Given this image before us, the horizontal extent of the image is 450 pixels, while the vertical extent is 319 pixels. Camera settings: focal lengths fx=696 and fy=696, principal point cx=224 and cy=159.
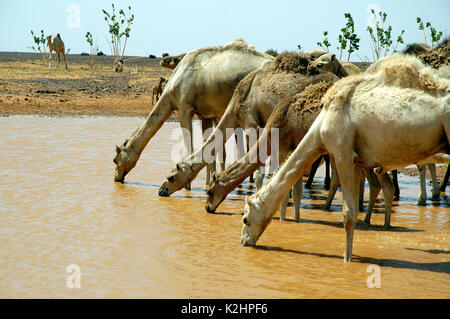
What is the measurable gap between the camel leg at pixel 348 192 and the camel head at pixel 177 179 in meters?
4.70

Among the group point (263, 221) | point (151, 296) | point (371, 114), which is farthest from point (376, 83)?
point (151, 296)

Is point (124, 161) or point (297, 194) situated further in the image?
point (124, 161)

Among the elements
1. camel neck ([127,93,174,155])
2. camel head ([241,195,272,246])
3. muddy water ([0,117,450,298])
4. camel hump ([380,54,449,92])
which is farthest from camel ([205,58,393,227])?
camel neck ([127,93,174,155])

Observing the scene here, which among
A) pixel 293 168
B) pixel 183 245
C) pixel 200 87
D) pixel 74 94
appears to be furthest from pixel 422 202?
pixel 74 94

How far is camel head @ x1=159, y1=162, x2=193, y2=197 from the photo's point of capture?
12.2 metres

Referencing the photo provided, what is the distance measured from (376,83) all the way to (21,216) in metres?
5.52

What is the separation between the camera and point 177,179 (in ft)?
40.1

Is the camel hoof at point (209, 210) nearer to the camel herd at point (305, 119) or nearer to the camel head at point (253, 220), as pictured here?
the camel herd at point (305, 119)

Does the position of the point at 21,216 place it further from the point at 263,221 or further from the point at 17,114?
the point at 17,114

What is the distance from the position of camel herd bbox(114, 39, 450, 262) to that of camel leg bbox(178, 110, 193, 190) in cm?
2

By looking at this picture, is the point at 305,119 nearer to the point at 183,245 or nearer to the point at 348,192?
the point at 348,192

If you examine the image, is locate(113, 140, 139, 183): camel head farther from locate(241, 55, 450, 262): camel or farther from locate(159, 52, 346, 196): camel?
locate(241, 55, 450, 262): camel

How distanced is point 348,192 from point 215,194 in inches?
127

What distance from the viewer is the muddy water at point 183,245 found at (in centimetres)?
699
